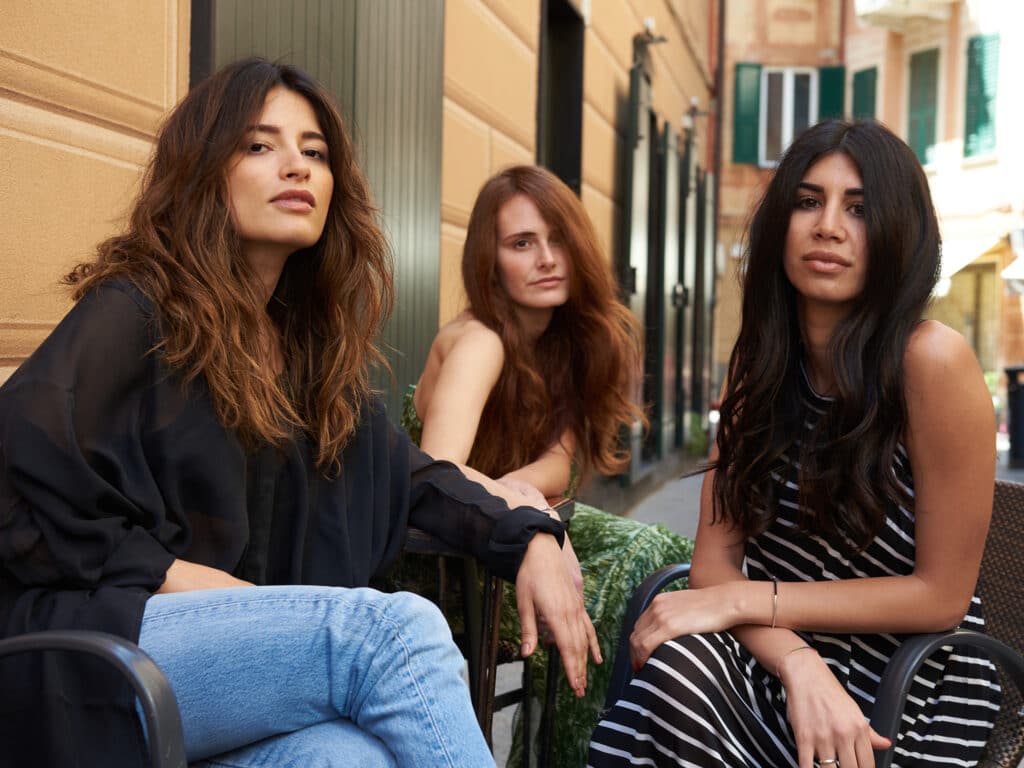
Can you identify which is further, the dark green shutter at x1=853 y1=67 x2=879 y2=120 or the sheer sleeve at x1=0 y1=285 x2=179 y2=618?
the dark green shutter at x1=853 y1=67 x2=879 y2=120

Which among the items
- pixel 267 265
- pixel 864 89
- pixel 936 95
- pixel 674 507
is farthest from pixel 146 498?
pixel 864 89

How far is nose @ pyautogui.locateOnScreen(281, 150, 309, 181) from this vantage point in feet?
6.13

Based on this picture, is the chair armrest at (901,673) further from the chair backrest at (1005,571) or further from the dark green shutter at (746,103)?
the dark green shutter at (746,103)

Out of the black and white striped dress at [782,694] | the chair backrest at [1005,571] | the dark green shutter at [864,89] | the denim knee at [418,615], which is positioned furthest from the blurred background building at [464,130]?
the dark green shutter at [864,89]

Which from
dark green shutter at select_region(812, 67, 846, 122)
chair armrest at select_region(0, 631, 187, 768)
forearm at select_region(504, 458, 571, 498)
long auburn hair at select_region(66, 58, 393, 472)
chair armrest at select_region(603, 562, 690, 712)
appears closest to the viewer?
chair armrest at select_region(0, 631, 187, 768)

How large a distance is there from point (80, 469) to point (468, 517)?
A: 2.43 ft

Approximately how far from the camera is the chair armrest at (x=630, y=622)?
212cm

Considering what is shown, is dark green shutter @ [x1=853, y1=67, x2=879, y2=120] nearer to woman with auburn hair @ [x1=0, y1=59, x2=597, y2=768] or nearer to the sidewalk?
the sidewalk

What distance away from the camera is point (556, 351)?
9.43 ft

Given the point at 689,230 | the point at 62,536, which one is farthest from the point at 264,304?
the point at 689,230

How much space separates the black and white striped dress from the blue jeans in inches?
17.9

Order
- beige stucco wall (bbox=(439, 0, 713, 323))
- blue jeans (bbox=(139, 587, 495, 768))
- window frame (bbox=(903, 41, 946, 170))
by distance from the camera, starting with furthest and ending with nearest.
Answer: window frame (bbox=(903, 41, 946, 170)) < beige stucco wall (bbox=(439, 0, 713, 323)) < blue jeans (bbox=(139, 587, 495, 768))

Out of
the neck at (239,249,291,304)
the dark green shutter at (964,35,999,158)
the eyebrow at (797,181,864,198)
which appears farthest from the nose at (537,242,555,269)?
the dark green shutter at (964,35,999,158)

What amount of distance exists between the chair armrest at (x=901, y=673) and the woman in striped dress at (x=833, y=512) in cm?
3
